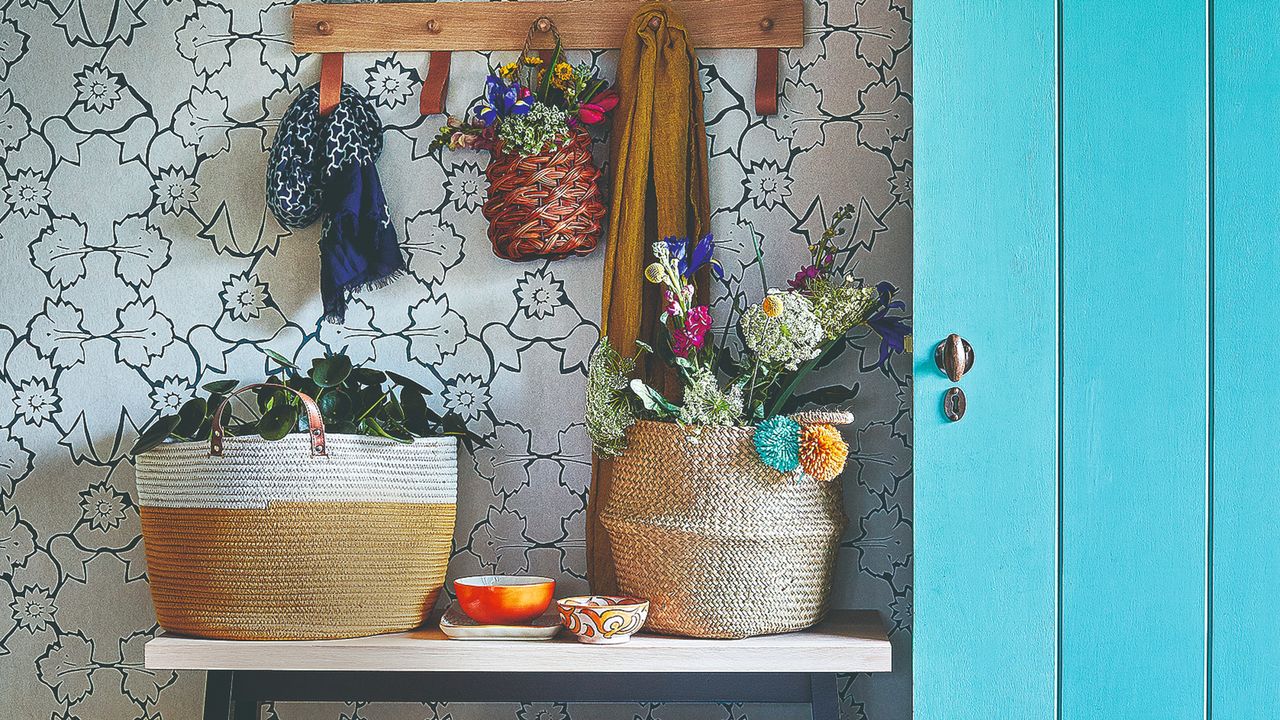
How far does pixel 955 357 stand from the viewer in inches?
56.0

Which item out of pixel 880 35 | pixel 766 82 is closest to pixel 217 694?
pixel 766 82

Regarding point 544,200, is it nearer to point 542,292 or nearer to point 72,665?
point 542,292

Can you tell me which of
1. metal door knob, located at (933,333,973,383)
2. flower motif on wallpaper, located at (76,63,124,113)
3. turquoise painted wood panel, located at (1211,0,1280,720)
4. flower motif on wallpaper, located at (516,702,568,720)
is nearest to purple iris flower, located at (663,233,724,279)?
metal door knob, located at (933,333,973,383)

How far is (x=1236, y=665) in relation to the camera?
1388 millimetres

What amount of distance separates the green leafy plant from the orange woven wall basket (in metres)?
0.31

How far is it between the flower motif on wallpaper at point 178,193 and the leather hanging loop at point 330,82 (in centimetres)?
30

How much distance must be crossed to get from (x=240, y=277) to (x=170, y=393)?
25cm

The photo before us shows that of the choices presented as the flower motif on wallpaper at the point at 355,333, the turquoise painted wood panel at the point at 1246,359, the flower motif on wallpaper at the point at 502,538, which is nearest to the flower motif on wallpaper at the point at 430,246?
the flower motif on wallpaper at the point at 355,333

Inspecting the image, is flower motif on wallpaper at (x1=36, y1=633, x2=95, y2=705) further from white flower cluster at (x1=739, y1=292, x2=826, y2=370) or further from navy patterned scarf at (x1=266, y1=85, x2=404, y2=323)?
white flower cluster at (x1=739, y1=292, x2=826, y2=370)

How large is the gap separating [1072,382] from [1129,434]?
0.10m

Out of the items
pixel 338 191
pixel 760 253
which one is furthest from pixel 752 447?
pixel 338 191

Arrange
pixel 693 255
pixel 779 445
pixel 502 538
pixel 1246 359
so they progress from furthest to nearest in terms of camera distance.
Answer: pixel 502 538 < pixel 693 255 < pixel 779 445 < pixel 1246 359

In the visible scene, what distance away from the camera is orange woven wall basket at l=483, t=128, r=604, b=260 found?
5.58 feet

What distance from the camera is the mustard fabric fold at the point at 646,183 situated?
1.74 m
